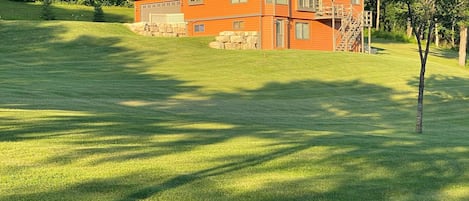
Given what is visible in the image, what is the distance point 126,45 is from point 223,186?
34.9 meters

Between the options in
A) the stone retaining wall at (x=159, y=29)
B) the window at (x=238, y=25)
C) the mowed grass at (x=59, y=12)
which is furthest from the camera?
the mowed grass at (x=59, y=12)

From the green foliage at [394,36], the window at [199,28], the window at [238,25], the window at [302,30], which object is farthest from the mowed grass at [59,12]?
the green foliage at [394,36]

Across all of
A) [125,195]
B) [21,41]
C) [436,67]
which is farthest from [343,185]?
[436,67]

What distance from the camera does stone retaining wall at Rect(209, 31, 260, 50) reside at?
46559 millimetres

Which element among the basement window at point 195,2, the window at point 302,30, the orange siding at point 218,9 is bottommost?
the window at point 302,30

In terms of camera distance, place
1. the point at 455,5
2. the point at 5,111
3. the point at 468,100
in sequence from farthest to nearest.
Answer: the point at 468,100
the point at 455,5
the point at 5,111

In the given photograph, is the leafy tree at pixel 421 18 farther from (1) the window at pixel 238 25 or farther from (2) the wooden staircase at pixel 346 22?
(2) the wooden staircase at pixel 346 22

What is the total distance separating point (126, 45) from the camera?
144ft

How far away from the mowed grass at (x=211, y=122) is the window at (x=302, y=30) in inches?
134

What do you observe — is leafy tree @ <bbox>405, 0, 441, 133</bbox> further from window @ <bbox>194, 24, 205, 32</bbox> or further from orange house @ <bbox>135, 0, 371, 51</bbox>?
window @ <bbox>194, 24, 205, 32</bbox>

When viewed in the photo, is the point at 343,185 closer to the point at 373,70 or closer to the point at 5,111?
the point at 5,111

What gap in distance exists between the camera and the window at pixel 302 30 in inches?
1980

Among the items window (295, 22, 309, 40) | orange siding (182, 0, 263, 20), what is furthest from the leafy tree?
window (295, 22, 309, 40)

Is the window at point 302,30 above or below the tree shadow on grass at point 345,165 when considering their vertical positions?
above
